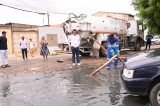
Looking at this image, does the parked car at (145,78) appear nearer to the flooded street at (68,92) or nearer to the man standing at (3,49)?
the flooded street at (68,92)

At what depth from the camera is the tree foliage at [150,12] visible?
18.6 metres

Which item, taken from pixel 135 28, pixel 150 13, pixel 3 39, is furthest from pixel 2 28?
pixel 150 13

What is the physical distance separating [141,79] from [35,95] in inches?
125

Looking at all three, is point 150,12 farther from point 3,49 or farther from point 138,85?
point 138,85

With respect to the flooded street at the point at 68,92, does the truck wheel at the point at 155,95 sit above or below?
above

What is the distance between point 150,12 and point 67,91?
1013cm

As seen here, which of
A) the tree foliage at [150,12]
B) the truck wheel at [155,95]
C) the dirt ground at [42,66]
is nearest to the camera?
the truck wheel at [155,95]

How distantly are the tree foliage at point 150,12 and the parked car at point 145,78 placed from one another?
1099 cm

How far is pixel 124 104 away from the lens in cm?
825

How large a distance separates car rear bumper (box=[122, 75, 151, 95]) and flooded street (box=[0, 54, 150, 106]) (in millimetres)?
532

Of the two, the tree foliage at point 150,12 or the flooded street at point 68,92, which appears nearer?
the flooded street at point 68,92

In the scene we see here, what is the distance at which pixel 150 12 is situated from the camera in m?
19.0

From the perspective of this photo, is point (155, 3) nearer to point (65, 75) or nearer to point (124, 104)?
point (65, 75)

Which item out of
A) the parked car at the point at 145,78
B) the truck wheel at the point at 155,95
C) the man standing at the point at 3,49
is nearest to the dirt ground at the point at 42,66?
the man standing at the point at 3,49
